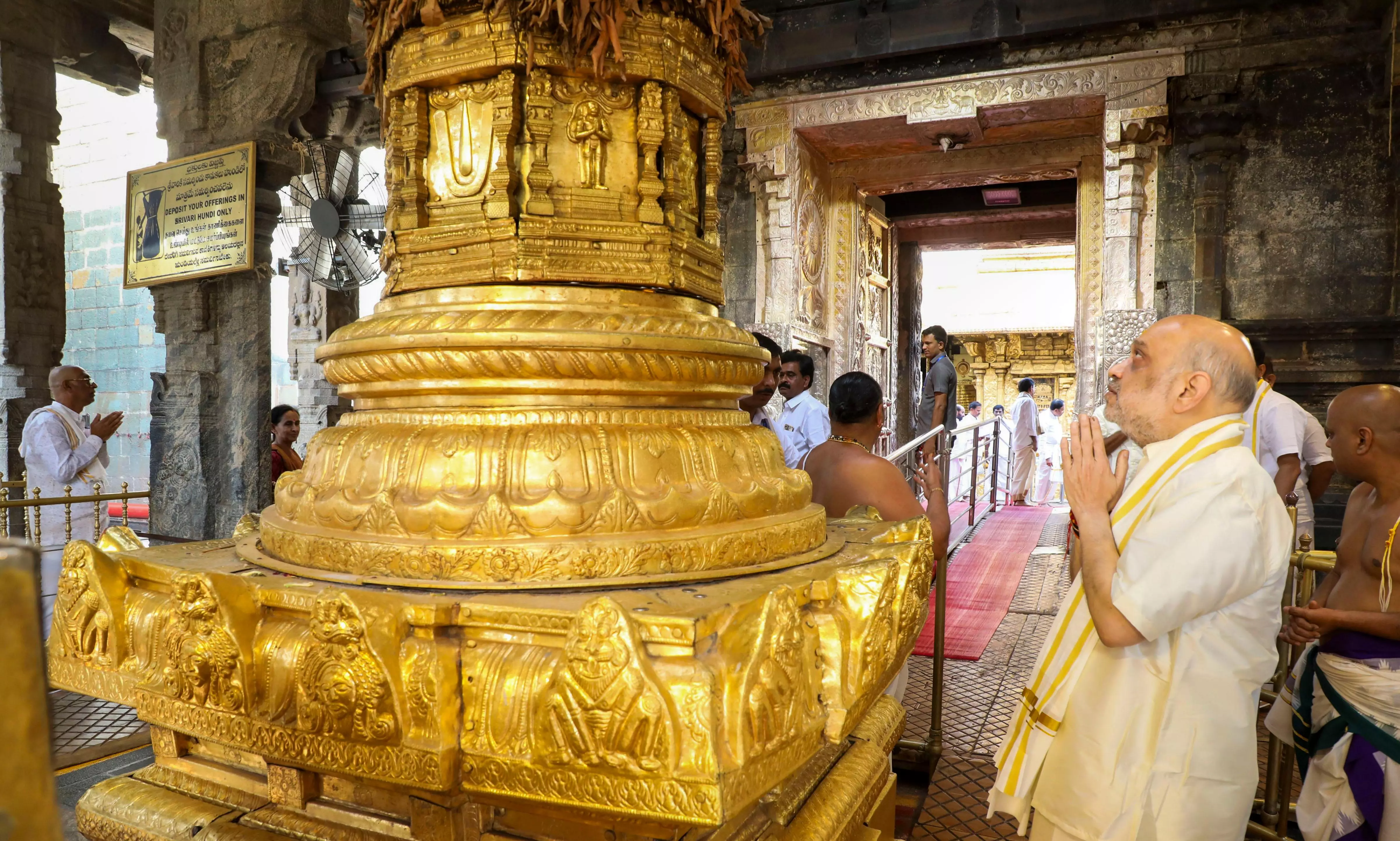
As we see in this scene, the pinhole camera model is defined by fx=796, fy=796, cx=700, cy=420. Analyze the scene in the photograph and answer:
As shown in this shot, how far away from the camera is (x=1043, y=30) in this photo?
6.10 meters

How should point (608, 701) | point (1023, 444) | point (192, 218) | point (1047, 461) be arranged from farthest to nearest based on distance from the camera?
point (1047, 461)
point (1023, 444)
point (192, 218)
point (608, 701)

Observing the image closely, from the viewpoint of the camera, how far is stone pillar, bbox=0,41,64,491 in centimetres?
666

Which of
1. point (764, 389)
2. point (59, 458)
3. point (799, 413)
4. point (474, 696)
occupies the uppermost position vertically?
point (764, 389)

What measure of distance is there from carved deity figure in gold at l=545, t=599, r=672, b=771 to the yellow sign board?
231 inches

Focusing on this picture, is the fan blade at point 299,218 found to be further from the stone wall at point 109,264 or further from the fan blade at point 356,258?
the stone wall at point 109,264

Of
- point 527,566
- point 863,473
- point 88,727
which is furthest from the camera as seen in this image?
point 88,727

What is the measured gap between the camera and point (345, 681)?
42.1 inches

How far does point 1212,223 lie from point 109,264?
14673 millimetres

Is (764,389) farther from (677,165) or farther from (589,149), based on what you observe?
(589,149)

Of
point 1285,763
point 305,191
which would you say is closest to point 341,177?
point 305,191

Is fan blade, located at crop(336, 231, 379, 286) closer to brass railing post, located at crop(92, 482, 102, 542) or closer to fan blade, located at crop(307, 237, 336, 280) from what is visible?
fan blade, located at crop(307, 237, 336, 280)

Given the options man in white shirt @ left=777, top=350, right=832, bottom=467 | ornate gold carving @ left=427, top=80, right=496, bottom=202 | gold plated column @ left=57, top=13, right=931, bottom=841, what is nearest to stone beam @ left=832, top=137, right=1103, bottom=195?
man in white shirt @ left=777, top=350, right=832, bottom=467

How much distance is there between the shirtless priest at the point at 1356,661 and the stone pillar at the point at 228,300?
609cm

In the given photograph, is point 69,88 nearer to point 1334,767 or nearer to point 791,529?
point 791,529
